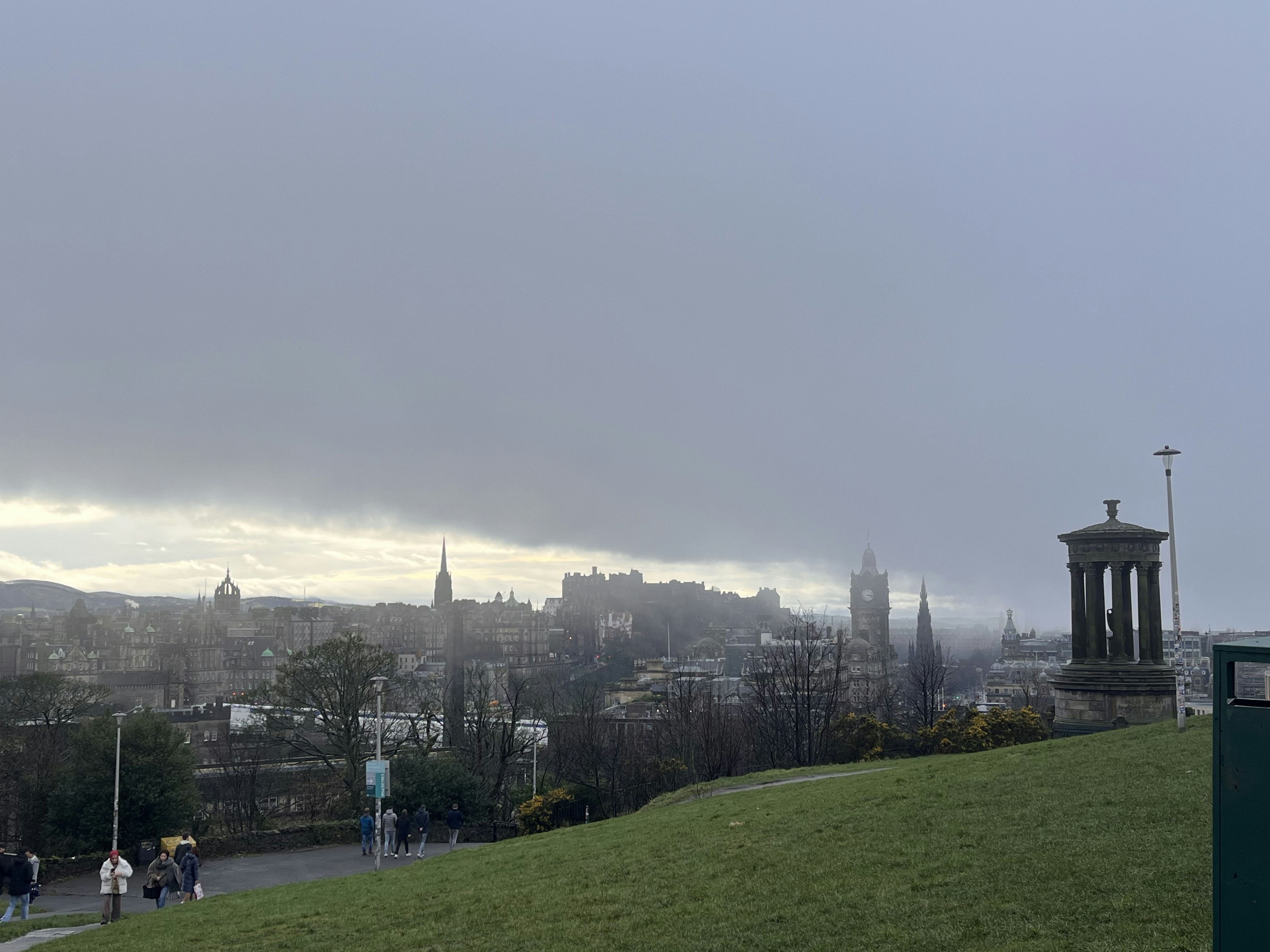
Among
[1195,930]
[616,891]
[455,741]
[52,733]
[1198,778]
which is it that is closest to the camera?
[1195,930]

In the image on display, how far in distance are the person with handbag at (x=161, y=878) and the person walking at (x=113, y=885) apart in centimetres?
133

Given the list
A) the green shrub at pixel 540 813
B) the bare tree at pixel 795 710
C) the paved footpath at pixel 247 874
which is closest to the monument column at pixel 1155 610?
the bare tree at pixel 795 710

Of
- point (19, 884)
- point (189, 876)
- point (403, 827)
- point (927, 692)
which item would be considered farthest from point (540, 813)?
point (927, 692)

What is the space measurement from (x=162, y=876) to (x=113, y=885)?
1.84 metres

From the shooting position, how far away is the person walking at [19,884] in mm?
17750

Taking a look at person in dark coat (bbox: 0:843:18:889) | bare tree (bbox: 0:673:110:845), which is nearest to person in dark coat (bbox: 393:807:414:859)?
person in dark coat (bbox: 0:843:18:889)

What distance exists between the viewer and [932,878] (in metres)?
9.83

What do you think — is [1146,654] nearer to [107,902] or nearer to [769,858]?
[769,858]

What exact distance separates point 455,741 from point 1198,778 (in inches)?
1930

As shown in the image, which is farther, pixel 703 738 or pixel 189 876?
pixel 703 738

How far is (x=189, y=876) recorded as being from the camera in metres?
18.8

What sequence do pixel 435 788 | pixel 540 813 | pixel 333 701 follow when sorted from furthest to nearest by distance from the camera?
pixel 333 701 → pixel 435 788 → pixel 540 813

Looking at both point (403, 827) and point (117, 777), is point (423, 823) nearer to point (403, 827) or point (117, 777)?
point (403, 827)

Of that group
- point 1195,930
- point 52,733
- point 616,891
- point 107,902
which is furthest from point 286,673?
point 1195,930
